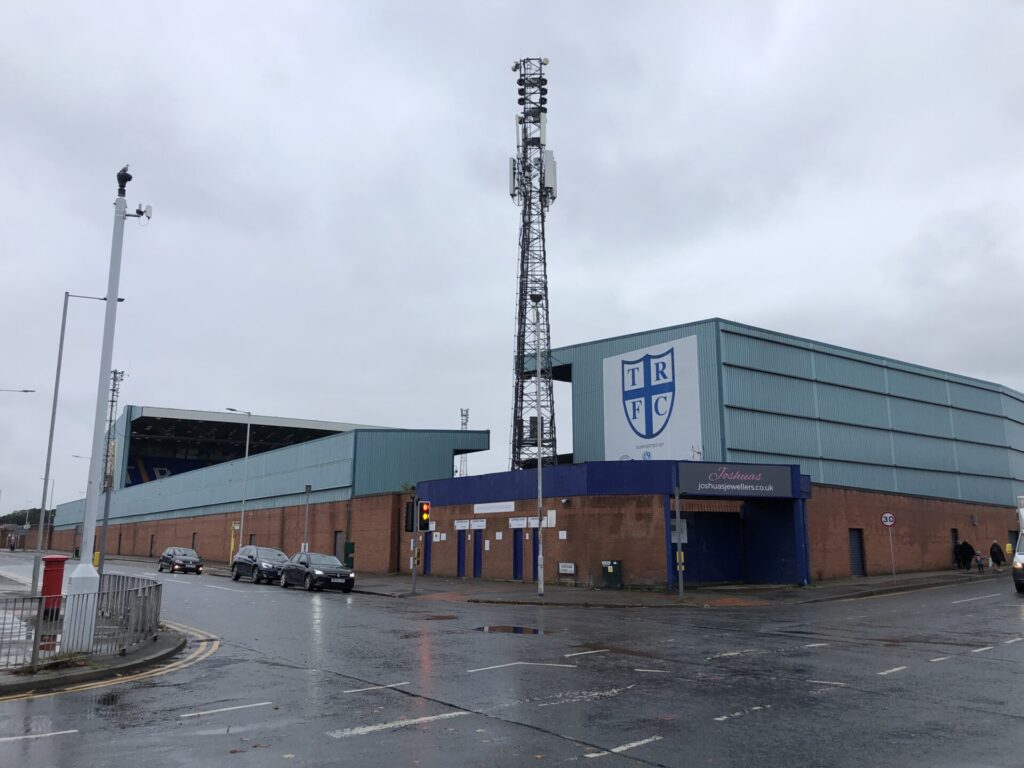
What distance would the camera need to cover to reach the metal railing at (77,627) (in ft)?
38.6

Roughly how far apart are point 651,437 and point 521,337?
1464cm

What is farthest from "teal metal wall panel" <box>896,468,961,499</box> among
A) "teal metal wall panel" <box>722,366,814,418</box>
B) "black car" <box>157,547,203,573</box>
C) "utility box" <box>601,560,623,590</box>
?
"black car" <box>157,547,203,573</box>

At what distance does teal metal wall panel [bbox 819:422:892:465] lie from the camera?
43250 mm

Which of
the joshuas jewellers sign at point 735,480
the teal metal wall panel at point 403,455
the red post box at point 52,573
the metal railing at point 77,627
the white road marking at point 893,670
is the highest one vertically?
the teal metal wall panel at point 403,455

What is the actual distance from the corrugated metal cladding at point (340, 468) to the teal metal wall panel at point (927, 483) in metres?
26.8

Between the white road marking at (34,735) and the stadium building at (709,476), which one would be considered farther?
the stadium building at (709,476)

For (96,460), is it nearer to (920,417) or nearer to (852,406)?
(852,406)

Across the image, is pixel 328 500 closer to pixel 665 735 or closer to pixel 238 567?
pixel 238 567

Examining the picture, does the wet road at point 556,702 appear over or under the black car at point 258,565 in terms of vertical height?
under

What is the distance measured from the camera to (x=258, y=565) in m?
36.2

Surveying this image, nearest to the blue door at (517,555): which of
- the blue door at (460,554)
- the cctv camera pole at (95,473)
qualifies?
the blue door at (460,554)

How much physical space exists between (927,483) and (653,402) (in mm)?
20184

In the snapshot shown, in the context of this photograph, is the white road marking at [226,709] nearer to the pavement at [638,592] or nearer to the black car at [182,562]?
the pavement at [638,592]

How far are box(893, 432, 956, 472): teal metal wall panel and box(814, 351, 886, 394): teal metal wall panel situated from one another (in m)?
3.52
